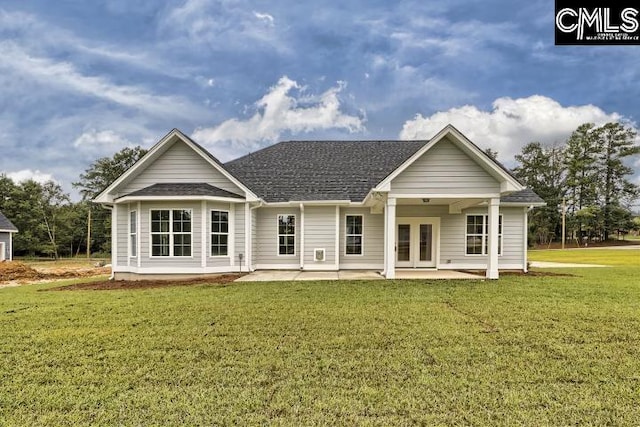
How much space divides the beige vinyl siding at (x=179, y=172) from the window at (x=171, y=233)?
162 cm

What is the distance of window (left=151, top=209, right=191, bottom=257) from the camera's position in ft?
42.2

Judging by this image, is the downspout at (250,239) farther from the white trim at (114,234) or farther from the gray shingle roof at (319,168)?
the white trim at (114,234)

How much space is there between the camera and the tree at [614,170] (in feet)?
172

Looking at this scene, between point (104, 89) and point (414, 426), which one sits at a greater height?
point (104, 89)

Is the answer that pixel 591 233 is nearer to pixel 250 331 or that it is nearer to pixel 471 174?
pixel 471 174

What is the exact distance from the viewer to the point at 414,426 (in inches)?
119

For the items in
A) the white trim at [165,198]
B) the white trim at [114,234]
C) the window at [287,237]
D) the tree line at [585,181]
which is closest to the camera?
the white trim at [165,198]

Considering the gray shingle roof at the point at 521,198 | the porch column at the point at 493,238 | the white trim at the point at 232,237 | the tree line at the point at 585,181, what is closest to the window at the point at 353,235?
the white trim at the point at 232,237

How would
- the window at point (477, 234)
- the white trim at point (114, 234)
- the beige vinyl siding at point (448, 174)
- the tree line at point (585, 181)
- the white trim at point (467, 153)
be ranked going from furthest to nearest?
1. the tree line at point (585, 181)
2. the window at point (477, 234)
3. the white trim at point (114, 234)
4. the beige vinyl siding at point (448, 174)
5. the white trim at point (467, 153)

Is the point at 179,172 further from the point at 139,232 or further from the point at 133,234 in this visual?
the point at 133,234

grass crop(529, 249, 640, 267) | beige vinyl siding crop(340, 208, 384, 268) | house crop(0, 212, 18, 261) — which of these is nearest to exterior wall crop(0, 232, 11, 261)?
house crop(0, 212, 18, 261)

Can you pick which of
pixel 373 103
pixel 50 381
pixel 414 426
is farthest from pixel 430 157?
pixel 50 381

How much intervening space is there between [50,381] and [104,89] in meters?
18.8

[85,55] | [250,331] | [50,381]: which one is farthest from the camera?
[85,55]
